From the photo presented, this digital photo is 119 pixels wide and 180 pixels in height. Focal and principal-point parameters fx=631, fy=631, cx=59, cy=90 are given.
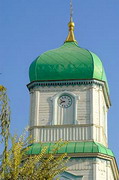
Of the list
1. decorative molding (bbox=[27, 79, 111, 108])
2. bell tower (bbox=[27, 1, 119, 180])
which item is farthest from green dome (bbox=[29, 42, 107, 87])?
decorative molding (bbox=[27, 79, 111, 108])

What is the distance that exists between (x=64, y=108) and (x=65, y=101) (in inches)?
15.5

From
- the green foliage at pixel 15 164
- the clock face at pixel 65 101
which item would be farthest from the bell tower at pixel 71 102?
the green foliage at pixel 15 164

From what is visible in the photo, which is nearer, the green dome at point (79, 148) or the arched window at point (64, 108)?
the green dome at point (79, 148)

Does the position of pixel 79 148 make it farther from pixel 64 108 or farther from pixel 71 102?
pixel 71 102

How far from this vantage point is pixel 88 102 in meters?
30.4

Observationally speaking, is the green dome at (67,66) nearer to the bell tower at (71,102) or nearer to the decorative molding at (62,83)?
the bell tower at (71,102)

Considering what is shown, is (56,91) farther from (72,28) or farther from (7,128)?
(7,128)

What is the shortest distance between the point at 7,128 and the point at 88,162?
13603 millimetres

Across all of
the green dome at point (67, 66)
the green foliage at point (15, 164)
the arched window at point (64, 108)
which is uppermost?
the green dome at point (67, 66)

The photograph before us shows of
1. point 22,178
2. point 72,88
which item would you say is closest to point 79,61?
point 72,88

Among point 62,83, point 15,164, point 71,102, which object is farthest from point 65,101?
point 15,164

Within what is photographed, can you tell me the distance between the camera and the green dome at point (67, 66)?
3059 centimetres

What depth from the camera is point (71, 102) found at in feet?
100

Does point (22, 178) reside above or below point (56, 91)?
below
